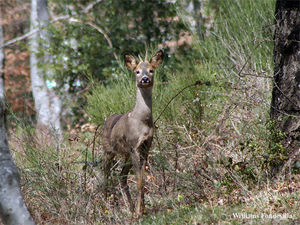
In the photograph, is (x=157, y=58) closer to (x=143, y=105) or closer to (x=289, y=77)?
(x=143, y=105)

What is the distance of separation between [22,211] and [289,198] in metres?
2.77

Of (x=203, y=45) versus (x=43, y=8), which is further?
(x=43, y=8)

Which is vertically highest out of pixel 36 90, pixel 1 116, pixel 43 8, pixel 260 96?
pixel 43 8

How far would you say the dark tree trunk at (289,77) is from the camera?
5.30 meters

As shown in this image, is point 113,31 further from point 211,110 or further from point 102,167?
point 102,167

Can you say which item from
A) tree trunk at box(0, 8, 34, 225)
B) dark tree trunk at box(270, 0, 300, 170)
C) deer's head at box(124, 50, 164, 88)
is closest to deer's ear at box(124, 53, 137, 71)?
deer's head at box(124, 50, 164, 88)

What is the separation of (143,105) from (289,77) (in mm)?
1767

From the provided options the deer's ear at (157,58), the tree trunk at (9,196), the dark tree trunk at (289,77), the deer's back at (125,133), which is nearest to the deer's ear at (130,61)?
the deer's ear at (157,58)

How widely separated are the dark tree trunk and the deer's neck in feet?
4.86

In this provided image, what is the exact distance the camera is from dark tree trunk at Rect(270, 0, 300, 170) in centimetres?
530

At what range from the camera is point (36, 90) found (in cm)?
1438

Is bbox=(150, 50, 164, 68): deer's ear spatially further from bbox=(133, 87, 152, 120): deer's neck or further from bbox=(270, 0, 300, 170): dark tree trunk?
bbox=(270, 0, 300, 170): dark tree trunk

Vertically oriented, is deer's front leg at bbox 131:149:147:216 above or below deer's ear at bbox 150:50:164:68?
below

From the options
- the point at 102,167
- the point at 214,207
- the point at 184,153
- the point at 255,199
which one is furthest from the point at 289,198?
the point at 102,167
